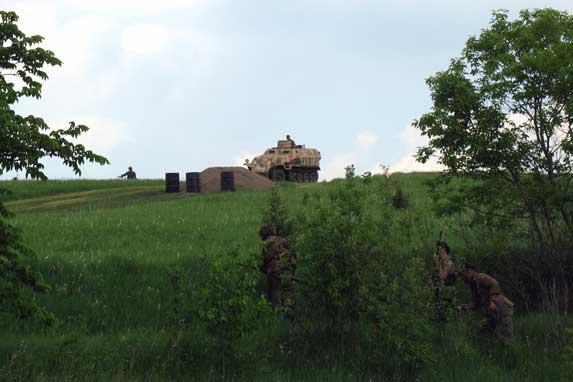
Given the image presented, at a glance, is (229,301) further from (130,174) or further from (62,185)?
(130,174)

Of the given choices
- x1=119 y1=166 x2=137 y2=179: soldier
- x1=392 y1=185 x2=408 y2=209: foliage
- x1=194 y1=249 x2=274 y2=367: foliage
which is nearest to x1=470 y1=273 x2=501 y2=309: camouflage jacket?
x1=194 y1=249 x2=274 y2=367: foliage

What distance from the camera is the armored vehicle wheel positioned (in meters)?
52.3

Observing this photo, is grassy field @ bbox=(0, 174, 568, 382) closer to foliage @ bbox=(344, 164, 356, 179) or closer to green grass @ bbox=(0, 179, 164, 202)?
foliage @ bbox=(344, 164, 356, 179)

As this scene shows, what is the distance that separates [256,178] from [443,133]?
27.8 meters

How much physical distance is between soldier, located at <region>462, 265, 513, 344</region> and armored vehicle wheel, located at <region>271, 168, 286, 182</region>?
38336 mm

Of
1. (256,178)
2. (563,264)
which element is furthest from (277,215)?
(256,178)

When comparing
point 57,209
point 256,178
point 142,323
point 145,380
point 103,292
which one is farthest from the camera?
point 256,178

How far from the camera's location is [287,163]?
52.6 m

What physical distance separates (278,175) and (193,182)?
11720mm

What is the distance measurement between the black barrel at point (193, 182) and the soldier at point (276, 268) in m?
26.4

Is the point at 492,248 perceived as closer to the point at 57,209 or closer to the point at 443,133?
the point at 443,133

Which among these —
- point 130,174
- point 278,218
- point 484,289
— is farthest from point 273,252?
point 130,174

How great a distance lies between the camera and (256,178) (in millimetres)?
45969

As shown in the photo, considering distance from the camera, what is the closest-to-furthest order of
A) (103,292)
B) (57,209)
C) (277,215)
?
(103,292), (277,215), (57,209)
